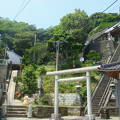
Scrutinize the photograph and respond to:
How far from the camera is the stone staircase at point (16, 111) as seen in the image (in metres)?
19.7

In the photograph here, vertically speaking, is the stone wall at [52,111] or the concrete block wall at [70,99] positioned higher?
the concrete block wall at [70,99]

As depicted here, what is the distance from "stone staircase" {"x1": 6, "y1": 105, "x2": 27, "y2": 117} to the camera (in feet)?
64.6

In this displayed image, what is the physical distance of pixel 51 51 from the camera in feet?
129

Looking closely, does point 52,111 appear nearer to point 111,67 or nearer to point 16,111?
point 16,111

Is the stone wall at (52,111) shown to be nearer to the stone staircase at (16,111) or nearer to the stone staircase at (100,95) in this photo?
the stone staircase at (16,111)

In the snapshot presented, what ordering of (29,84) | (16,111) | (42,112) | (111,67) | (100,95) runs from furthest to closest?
(29,84)
(100,95)
(42,112)
(16,111)
(111,67)

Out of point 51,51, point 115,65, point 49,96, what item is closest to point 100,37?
point 51,51

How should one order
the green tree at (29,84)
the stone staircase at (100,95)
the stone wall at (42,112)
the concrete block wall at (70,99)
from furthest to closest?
the green tree at (29,84)
the concrete block wall at (70,99)
the stone staircase at (100,95)
the stone wall at (42,112)

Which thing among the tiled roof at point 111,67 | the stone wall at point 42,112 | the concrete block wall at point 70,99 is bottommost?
the stone wall at point 42,112

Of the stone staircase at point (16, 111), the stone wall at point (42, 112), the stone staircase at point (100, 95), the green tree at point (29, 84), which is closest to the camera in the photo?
the stone staircase at point (16, 111)

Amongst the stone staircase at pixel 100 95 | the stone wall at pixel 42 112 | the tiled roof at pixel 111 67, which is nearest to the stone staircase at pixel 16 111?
the stone wall at pixel 42 112

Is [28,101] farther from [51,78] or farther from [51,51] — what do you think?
[51,51]

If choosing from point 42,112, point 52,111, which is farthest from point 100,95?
point 42,112

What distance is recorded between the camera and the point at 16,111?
2011cm
